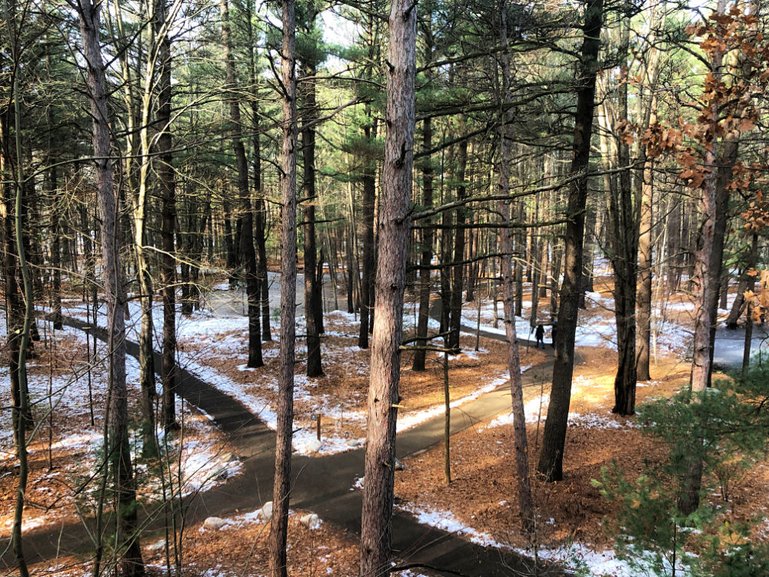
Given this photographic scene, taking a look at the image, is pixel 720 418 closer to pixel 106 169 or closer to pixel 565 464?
pixel 565 464

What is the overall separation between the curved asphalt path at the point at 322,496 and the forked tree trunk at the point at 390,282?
0.37 m

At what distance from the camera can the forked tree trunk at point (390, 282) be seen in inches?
152

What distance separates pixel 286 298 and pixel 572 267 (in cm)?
522

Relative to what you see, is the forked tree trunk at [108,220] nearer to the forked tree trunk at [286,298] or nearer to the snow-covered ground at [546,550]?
the forked tree trunk at [286,298]

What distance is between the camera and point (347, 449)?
11359mm

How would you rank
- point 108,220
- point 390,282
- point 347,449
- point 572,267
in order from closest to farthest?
1. point 390,282
2. point 108,220
3. point 572,267
4. point 347,449

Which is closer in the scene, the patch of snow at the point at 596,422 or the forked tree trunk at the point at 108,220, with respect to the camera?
the forked tree trunk at the point at 108,220

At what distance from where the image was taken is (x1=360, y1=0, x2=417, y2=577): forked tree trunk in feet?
12.6

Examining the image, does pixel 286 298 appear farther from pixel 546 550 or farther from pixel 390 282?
pixel 546 550

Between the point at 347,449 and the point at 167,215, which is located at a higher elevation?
the point at 167,215

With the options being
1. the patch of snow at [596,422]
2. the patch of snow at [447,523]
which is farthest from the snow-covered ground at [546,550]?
the patch of snow at [596,422]

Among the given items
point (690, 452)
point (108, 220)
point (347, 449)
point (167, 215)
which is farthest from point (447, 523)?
point (167, 215)

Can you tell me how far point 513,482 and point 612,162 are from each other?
851 cm

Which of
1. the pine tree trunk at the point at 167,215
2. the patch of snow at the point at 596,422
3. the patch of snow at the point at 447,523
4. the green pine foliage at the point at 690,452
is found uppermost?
the pine tree trunk at the point at 167,215
